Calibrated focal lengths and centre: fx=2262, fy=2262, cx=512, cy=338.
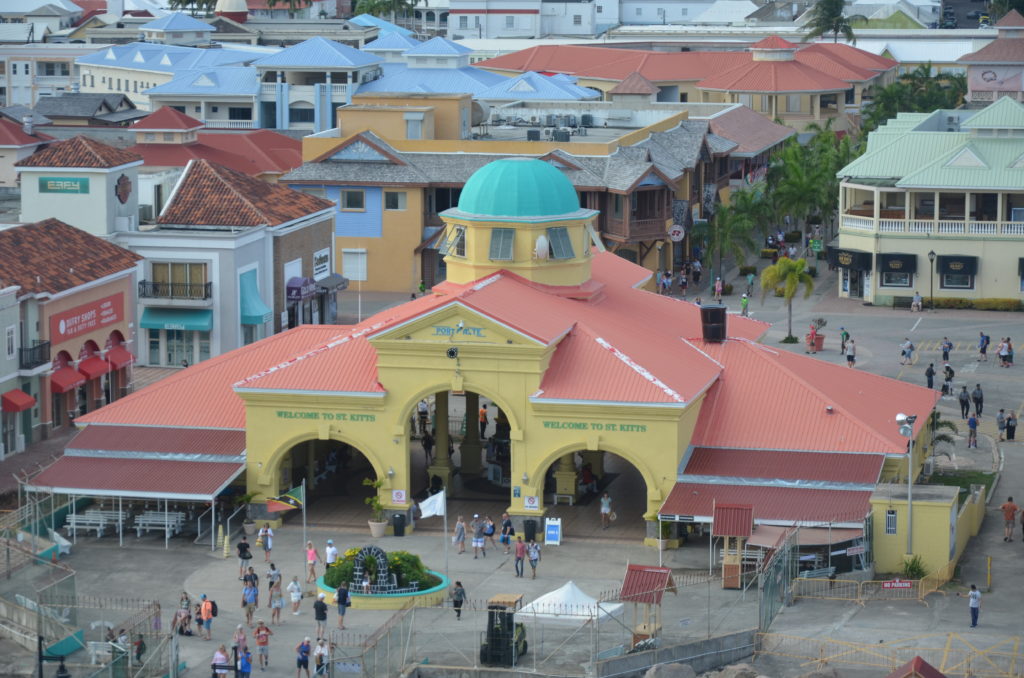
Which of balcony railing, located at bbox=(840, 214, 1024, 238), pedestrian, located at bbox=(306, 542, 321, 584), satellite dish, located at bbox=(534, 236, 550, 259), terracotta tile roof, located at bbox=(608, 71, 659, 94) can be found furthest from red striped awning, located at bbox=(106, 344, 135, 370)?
terracotta tile roof, located at bbox=(608, 71, 659, 94)

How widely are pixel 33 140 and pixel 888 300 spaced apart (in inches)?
2118

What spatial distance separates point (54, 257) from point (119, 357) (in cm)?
525

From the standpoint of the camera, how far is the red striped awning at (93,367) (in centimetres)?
9162

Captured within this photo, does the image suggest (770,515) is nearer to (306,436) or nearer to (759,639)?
(759,639)

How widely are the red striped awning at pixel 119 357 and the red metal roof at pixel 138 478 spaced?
15.5 m

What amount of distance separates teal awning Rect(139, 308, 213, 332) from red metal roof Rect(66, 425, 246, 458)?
21.2 metres

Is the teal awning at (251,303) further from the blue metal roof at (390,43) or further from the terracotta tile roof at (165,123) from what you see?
the blue metal roof at (390,43)

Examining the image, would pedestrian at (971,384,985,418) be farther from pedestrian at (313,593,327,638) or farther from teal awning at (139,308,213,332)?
pedestrian at (313,593,327,638)

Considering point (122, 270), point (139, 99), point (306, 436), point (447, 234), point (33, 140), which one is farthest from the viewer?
point (139, 99)

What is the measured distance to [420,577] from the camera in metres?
69.2

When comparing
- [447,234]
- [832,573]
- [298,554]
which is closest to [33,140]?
[447,234]

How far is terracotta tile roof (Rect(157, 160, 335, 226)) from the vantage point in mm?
103250

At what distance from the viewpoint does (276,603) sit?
6794 cm

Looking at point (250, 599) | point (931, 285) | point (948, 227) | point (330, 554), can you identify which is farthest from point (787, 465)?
point (948, 227)
